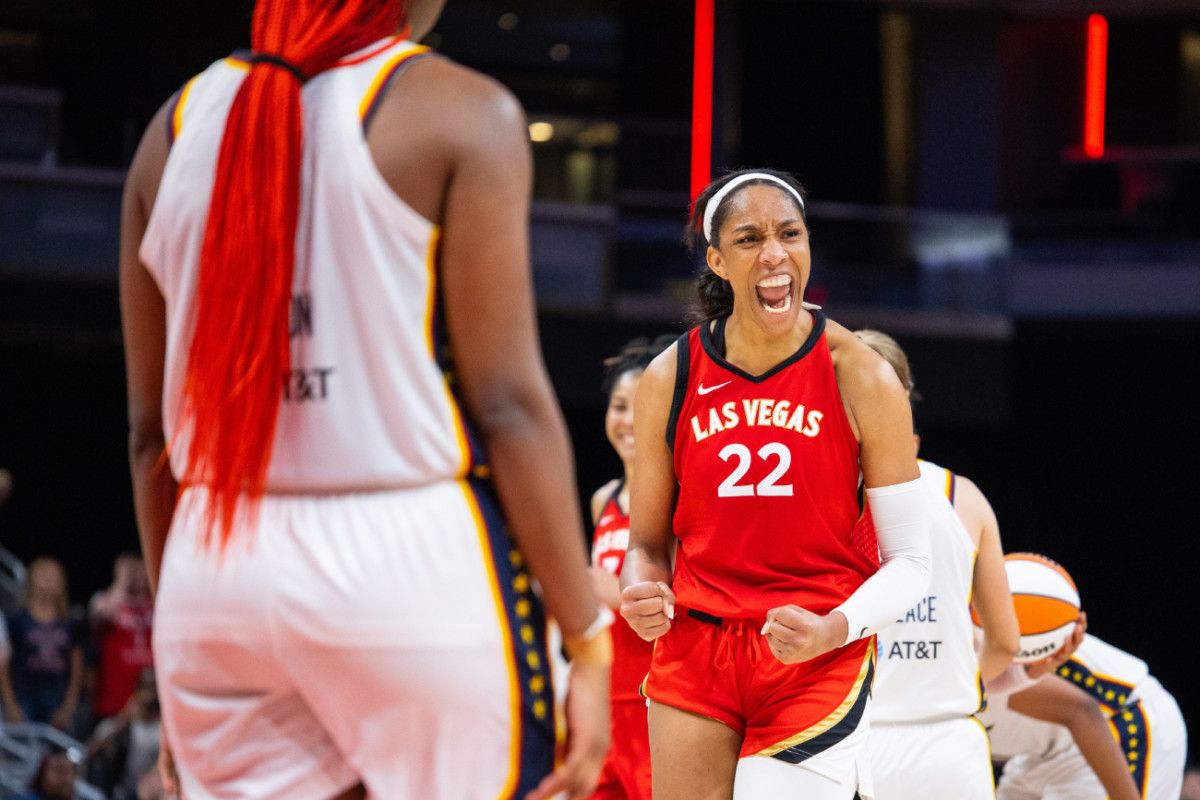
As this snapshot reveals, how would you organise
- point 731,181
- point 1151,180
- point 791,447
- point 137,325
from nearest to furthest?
1. point 137,325
2. point 791,447
3. point 731,181
4. point 1151,180

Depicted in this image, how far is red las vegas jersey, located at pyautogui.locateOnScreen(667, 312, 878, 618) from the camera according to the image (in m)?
3.14

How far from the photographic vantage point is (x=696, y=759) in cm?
315

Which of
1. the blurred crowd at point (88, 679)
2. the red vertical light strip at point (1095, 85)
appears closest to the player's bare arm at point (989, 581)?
the blurred crowd at point (88, 679)

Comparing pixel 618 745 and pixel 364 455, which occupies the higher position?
pixel 364 455

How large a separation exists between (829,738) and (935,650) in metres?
0.92

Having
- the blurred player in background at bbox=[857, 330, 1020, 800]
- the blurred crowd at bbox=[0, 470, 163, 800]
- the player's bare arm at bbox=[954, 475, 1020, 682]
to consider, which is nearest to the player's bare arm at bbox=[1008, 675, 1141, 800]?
the player's bare arm at bbox=[954, 475, 1020, 682]

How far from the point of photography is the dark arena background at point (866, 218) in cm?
1273

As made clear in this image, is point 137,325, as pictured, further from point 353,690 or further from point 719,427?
point 719,427

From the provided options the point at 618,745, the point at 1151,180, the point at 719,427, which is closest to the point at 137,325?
the point at 719,427

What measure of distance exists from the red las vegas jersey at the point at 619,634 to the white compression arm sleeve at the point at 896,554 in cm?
117

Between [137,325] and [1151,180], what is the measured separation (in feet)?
44.2

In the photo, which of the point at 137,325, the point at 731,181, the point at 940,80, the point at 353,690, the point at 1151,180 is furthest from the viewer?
the point at 940,80

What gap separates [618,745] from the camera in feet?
14.6

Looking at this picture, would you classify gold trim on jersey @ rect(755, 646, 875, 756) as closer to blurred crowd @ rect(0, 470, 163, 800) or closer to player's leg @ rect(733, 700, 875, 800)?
player's leg @ rect(733, 700, 875, 800)
